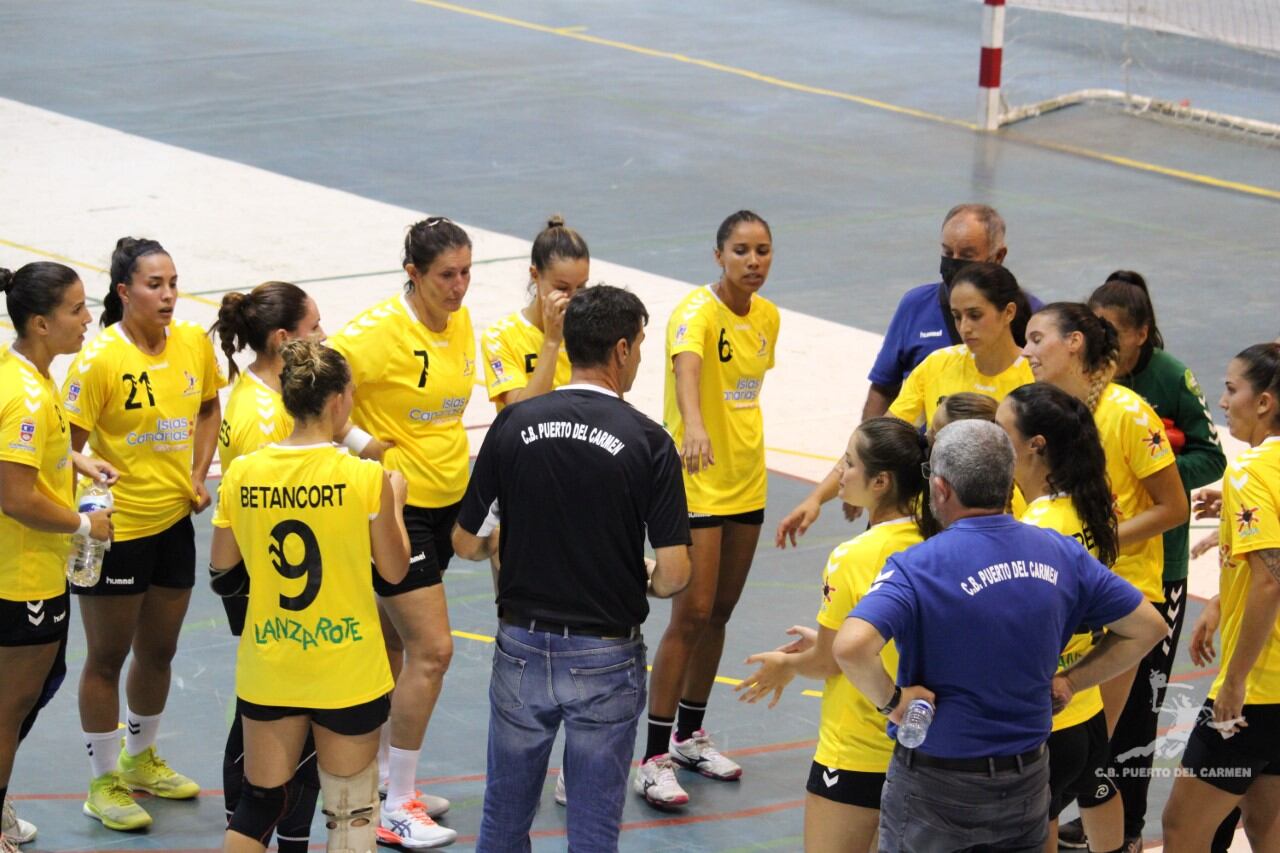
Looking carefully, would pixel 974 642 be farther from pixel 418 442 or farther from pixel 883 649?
pixel 418 442

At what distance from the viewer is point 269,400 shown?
21.5ft

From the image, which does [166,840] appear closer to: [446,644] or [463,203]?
[446,644]

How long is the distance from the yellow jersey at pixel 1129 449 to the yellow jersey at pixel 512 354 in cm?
225

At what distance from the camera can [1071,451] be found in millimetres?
5461

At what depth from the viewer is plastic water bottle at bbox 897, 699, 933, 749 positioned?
4734 mm

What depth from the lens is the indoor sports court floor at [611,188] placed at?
26.5ft

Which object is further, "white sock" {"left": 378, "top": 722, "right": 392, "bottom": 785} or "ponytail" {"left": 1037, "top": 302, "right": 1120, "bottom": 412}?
"white sock" {"left": 378, "top": 722, "right": 392, "bottom": 785}

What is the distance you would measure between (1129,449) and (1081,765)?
1224 millimetres

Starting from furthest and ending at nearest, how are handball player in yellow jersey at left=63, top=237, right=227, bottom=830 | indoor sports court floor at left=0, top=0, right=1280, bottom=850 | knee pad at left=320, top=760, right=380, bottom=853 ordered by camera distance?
1. indoor sports court floor at left=0, top=0, right=1280, bottom=850
2. handball player in yellow jersey at left=63, top=237, right=227, bottom=830
3. knee pad at left=320, top=760, right=380, bottom=853

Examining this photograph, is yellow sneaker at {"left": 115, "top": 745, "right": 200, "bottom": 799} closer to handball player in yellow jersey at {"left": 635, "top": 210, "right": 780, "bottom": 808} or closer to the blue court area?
the blue court area

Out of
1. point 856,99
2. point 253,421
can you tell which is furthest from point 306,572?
point 856,99

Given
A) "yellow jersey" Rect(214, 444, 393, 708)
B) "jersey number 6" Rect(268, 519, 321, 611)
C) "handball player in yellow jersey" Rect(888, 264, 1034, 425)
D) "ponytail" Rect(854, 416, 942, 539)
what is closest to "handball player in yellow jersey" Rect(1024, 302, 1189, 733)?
"handball player in yellow jersey" Rect(888, 264, 1034, 425)

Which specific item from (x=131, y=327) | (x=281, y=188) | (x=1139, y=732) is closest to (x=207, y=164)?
(x=281, y=188)

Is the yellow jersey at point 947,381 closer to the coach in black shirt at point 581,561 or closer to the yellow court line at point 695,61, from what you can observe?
the coach in black shirt at point 581,561
